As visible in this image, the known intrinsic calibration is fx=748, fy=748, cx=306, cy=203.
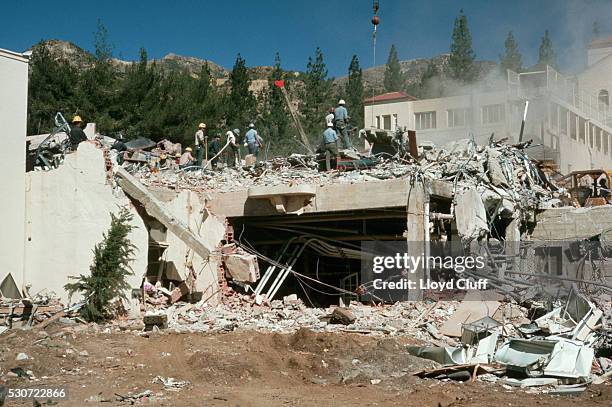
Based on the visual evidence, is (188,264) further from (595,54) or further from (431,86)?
(431,86)

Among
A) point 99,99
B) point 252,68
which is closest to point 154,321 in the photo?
point 99,99

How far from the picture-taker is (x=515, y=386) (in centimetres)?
959

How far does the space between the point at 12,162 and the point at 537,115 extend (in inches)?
1294

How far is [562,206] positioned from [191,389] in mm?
12957

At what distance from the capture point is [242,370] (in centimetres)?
1006

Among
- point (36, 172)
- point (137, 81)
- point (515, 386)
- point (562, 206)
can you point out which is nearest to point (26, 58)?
point (36, 172)

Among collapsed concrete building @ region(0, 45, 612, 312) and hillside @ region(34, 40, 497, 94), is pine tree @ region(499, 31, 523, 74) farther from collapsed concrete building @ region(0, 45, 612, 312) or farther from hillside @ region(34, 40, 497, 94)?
collapsed concrete building @ region(0, 45, 612, 312)

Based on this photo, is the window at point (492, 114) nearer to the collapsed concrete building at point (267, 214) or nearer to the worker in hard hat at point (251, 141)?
the collapsed concrete building at point (267, 214)

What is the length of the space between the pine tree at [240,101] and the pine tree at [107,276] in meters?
29.4

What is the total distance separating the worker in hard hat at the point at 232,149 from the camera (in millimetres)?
21547

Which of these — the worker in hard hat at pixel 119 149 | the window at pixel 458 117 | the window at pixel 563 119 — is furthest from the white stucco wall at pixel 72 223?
the window at pixel 458 117

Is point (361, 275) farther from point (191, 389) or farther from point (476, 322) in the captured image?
point (191, 389)

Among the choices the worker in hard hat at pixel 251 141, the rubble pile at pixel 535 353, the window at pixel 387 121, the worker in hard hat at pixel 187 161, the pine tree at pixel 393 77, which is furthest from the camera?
the pine tree at pixel 393 77

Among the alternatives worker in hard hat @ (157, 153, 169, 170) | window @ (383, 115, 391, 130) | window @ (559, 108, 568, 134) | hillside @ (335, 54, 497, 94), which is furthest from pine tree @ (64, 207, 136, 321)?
hillside @ (335, 54, 497, 94)
